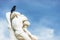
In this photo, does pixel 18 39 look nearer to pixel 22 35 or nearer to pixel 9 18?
pixel 22 35

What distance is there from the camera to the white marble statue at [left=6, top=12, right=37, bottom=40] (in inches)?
797

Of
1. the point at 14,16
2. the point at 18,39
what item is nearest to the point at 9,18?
the point at 14,16

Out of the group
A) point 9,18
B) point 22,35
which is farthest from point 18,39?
point 9,18

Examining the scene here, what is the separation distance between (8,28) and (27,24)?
1264 millimetres

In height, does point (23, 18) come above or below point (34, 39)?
above

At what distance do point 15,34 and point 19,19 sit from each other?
1.03 meters

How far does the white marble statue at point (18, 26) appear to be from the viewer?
20250 millimetres

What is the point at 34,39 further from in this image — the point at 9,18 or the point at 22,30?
the point at 9,18

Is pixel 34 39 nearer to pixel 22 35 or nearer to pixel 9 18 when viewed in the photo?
pixel 22 35

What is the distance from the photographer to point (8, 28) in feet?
67.9

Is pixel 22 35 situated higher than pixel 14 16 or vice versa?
pixel 14 16

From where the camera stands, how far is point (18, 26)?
20438mm

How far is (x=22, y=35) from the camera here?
2016cm

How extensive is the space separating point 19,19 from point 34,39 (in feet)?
5.39
